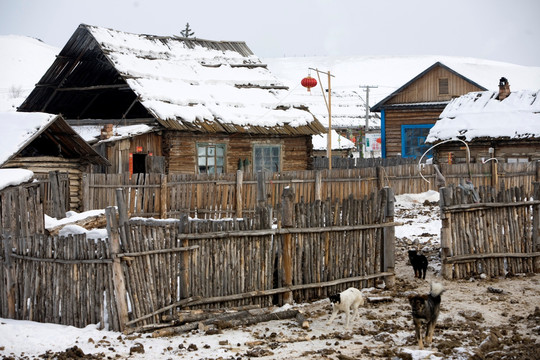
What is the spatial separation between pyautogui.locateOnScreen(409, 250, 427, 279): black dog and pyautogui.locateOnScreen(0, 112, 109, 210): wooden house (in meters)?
7.95

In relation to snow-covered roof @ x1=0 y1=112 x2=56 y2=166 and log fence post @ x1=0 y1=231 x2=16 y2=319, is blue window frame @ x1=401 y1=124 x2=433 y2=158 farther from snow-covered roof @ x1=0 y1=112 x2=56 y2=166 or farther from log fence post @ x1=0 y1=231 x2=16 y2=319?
log fence post @ x1=0 y1=231 x2=16 y2=319

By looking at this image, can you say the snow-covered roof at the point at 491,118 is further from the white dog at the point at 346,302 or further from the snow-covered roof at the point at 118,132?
the white dog at the point at 346,302

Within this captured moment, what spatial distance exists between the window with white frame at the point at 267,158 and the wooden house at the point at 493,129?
20.7 feet

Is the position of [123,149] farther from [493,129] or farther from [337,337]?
[493,129]

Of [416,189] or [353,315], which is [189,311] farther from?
[416,189]

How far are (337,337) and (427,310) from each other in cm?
123

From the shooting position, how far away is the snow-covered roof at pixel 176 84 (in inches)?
832

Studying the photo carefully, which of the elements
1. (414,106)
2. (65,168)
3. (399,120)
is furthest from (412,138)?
(65,168)

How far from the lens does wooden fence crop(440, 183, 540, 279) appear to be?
11.5m

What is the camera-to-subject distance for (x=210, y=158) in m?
22.3

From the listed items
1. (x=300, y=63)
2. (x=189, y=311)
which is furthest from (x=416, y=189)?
(x=300, y=63)

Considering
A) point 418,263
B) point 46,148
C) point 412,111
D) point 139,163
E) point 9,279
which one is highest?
point 412,111

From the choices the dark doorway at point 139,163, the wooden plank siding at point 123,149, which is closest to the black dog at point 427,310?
the wooden plank siding at point 123,149

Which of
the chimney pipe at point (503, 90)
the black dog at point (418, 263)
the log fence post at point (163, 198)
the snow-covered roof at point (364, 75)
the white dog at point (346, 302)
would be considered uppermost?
the snow-covered roof at point (364, 75)
